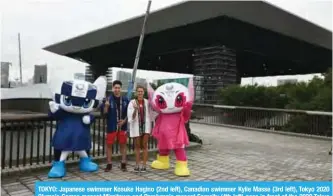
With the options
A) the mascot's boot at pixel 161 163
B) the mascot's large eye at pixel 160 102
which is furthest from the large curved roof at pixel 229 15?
the mascot's boot at pixel 161 163

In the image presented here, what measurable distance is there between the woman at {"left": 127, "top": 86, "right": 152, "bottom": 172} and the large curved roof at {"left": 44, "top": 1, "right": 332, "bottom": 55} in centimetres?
1667

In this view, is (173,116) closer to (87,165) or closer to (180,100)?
(180,100)

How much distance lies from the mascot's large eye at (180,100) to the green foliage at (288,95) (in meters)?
8.81

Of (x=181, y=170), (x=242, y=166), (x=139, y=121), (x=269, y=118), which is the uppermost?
(x=139, y=121)

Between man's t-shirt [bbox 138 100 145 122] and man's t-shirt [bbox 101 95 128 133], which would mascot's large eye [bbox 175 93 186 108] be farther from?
man's t-shirt [bbox 101 95 128 133]

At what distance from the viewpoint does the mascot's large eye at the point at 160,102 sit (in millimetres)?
5938

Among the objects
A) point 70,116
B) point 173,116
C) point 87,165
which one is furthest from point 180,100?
point 87,165

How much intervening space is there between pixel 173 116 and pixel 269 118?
967 cm

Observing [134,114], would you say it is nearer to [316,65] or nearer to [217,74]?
[217,74]

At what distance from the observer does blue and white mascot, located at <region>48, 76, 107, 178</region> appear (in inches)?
215

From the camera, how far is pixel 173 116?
6.01 metres

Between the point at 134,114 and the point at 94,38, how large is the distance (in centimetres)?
2901

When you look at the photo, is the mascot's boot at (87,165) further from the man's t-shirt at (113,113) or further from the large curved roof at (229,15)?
the large curved roof at (229,15)

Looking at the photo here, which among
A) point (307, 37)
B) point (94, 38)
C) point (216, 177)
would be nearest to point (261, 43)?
point (307, 37)
